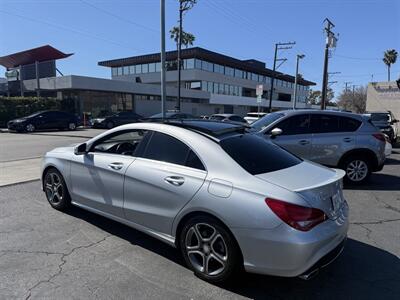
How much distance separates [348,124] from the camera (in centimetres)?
779

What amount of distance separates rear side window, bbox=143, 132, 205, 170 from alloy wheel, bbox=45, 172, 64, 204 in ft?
6.58

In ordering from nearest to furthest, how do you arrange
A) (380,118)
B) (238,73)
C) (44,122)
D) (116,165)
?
(116,165) < (380,118) < (44,122) < (238,73)

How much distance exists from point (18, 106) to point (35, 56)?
48.8ft

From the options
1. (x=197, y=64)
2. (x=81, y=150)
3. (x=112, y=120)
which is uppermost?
(x=197, y=64)

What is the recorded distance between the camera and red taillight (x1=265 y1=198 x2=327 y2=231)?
286 cm

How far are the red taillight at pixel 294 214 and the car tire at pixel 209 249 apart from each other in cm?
51

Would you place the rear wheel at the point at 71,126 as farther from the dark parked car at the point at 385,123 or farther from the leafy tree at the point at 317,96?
the leafy tree at the point at 317,96

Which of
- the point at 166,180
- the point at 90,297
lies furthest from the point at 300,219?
the point at 90,297

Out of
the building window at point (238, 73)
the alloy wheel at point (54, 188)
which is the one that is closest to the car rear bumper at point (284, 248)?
the alloy wheel at point (54, 188)

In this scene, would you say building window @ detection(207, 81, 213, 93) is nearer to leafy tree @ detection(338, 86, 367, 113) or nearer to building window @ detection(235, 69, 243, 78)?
building window @ detection(235, 69, 243, 78)

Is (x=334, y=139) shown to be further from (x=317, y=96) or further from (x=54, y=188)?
(x=317, y=96)

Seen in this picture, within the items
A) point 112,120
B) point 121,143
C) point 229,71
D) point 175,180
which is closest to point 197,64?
point 229,71

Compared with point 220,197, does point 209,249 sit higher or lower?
lower

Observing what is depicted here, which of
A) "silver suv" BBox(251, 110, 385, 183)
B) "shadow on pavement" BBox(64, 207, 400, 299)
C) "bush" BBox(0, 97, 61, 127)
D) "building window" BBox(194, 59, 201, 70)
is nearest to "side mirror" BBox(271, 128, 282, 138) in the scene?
"silver suv" BBox(251, 110, 385, 183)
